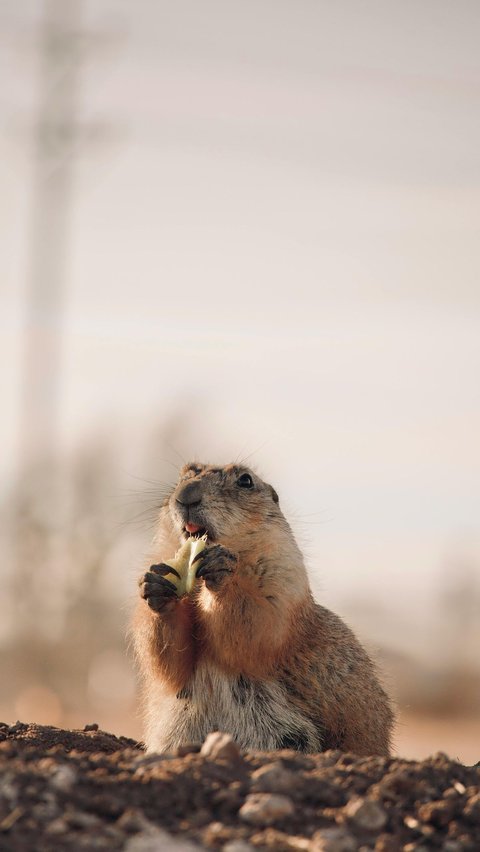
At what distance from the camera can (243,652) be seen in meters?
5.86

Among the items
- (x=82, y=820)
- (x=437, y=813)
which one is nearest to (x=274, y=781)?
(x=437, y=813)

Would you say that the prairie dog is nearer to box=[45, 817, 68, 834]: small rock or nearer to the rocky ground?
the rocky ground

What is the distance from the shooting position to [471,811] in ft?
12.6

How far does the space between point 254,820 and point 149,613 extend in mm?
2594

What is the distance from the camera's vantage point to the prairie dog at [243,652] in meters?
5.80

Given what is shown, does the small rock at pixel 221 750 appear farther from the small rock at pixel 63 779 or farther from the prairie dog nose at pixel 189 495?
the prairie dog nose at pixel 189 495

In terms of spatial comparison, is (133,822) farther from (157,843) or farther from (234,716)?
(234,716)

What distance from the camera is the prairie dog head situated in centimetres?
607

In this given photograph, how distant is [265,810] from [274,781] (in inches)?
8.5

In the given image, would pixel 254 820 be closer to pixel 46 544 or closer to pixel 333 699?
pixel 333 699

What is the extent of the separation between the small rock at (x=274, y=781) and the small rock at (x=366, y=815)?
0.65ft

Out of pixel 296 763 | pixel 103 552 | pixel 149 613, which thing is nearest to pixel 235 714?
pixel 149 613

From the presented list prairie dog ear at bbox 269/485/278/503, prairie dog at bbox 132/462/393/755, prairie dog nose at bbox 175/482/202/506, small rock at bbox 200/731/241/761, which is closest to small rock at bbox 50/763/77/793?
small rock at bbox 200/731/241/761

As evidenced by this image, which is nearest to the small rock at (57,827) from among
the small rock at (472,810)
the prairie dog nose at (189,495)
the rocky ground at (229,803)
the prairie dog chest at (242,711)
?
the rocky ground at (229,803)
